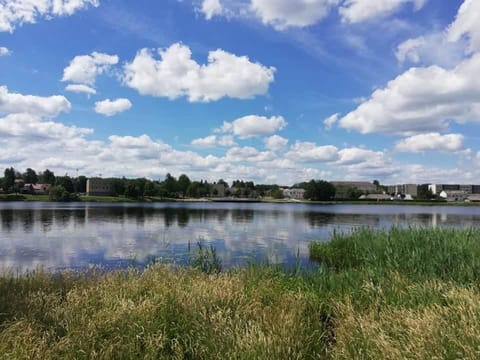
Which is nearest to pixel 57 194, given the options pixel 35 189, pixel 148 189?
pixel 148 189

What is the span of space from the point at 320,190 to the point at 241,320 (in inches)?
6105

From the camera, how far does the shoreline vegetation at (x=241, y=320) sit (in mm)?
4828

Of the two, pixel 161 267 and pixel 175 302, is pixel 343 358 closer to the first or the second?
pixel 175 302

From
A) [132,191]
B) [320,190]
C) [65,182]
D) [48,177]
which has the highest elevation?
[48,177]

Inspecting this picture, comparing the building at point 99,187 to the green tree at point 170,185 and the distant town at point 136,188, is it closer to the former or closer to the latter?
the distant town at point 136,188

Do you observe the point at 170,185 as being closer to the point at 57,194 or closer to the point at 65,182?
the point at 65,182

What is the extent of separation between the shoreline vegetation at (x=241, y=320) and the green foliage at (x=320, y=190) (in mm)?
151238

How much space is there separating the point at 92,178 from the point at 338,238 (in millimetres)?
167698

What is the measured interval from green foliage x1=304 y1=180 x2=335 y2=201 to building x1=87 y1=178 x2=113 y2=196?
281 ft

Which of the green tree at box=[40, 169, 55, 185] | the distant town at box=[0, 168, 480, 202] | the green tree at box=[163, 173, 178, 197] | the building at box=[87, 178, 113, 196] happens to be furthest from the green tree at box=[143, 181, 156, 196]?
the green tree at box=[40, 169, 55, 185]

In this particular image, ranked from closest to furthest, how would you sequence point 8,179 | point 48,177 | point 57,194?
point 57,194, point 8,179, point 48,177

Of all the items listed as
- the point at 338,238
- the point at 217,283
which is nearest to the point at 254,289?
the point at 217,283

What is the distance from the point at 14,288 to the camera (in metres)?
8.46

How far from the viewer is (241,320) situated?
593 centimetres
